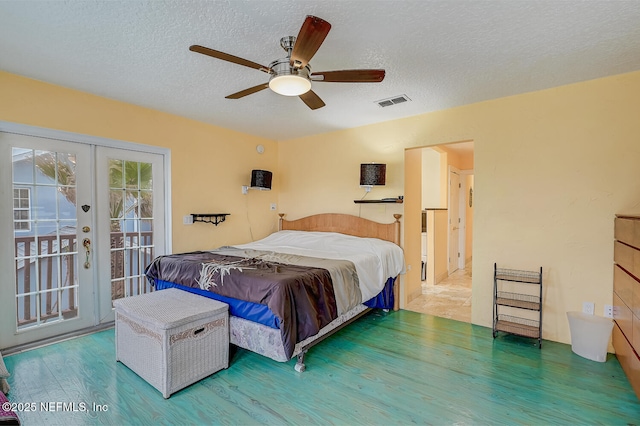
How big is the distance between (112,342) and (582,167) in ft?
15.5

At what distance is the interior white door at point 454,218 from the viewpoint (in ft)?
19.3

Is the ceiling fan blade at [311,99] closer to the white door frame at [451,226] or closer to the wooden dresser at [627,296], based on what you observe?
the wooden dresser at [627,296]

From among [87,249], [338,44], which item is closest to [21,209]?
[87,249]

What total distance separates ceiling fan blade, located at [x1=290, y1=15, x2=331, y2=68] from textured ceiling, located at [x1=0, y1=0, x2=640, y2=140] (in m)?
0.27

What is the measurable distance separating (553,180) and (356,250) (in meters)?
2.10

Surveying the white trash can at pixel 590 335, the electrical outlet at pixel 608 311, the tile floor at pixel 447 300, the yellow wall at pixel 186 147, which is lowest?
the tile floor at pixel 447 300

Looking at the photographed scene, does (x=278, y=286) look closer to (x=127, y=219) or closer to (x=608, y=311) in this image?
(x=127, y=219)

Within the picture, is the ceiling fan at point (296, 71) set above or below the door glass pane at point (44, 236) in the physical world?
above

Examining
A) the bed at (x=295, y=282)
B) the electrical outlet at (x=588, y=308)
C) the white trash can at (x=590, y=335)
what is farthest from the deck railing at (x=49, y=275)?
the electrical outlet at (x=588, y=308)

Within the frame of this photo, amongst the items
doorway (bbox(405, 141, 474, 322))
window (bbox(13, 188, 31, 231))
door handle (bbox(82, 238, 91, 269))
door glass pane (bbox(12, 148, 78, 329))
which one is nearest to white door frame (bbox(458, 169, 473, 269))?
doorway (bbox(405, 141, 474, 322))

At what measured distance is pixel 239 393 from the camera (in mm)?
2076

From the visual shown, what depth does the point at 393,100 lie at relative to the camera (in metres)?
3.22

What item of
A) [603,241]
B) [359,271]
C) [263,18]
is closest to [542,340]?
[603,241]

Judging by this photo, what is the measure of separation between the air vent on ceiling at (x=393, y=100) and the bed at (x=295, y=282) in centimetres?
143
